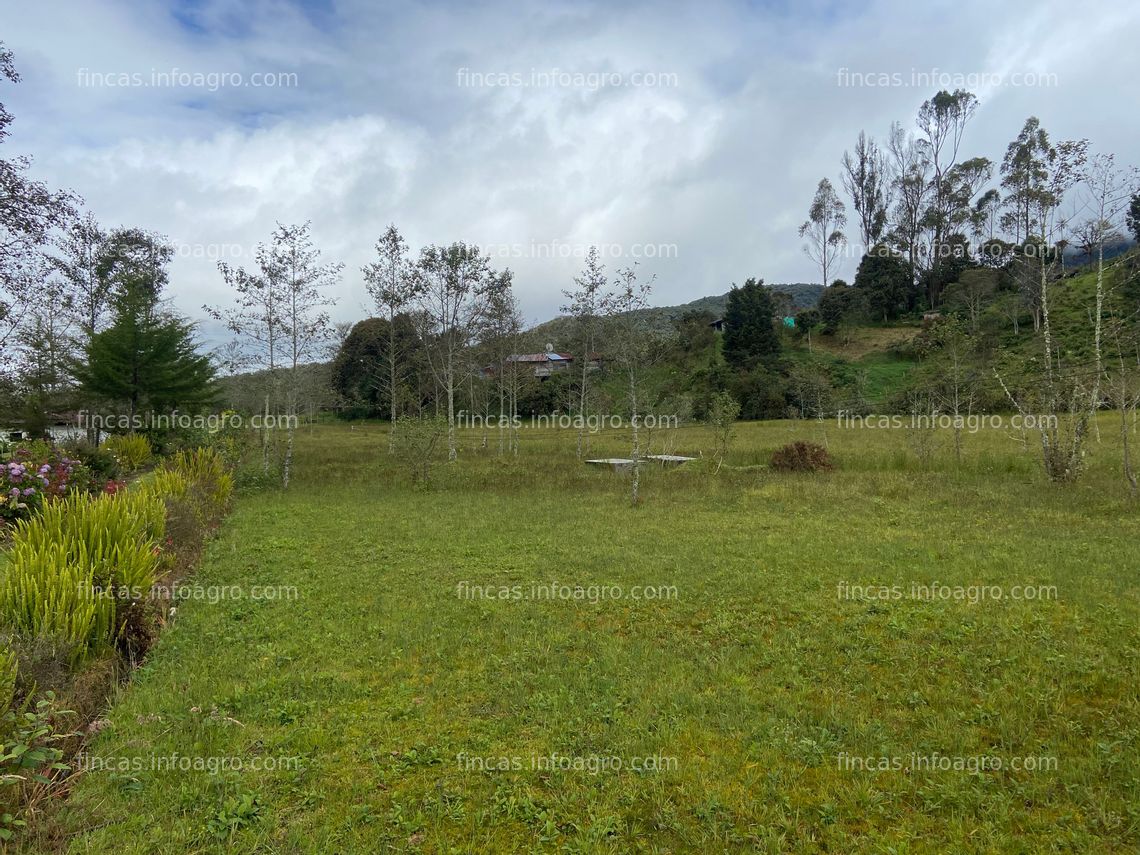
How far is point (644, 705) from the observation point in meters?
4.19

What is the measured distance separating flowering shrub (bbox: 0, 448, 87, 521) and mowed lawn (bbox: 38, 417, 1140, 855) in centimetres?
247

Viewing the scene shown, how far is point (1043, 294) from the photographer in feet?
42.3

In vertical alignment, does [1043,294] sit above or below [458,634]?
above

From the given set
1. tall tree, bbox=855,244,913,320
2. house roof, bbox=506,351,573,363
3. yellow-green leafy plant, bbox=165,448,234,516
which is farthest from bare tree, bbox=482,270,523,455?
tall tree, bbox=855,244,913,320

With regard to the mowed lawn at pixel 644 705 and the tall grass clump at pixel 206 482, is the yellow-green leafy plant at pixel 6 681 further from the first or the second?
the tall grass clump at pixel 206 482

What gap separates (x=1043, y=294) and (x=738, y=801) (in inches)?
577

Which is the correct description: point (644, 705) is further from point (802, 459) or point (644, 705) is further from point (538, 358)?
point (538, 358)

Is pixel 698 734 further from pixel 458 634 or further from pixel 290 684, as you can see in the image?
pixel 290 684

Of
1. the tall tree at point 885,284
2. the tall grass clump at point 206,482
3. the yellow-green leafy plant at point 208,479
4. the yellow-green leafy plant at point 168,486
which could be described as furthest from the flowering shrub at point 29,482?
the tall tree at point 885,284

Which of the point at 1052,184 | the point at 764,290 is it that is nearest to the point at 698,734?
the point at 1052,184

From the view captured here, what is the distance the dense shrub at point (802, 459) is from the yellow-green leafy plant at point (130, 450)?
720 inches

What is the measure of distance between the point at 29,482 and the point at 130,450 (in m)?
9.08

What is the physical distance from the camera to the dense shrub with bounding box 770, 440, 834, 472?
56.3 feet

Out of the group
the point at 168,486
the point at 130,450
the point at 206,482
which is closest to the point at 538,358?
the point at 130,450
